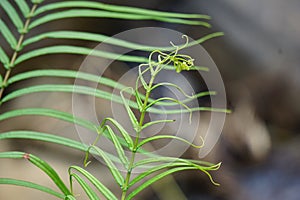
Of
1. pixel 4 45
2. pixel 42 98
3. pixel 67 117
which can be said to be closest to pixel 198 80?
pixel 42 98

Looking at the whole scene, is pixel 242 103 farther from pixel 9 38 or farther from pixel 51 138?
pixel 51 138

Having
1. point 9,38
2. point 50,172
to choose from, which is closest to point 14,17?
point 9,38

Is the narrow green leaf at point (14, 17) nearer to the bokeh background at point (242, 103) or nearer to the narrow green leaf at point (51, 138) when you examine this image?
the narrow green leaf at point (51, 138)

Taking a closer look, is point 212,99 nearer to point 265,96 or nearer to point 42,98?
point 265,96

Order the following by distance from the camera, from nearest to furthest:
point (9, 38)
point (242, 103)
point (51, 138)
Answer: point (51, 138), point (9, 38), point (242, 103)

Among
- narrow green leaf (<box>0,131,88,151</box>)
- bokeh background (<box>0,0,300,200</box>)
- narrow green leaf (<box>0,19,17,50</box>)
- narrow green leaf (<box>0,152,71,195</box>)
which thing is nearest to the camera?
narrow green leaf (<box>0,152,71,195</box>)

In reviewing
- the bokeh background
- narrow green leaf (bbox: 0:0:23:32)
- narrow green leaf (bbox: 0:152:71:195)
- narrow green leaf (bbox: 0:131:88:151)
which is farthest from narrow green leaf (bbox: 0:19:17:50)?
the bokeh background

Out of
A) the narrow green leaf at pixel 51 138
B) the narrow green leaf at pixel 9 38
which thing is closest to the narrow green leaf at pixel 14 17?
the narrow green leaf at pixel 9 38

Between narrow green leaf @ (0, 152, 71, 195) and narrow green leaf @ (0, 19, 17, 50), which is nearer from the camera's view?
narrow green leaf @ (0, 152, 71, 195)

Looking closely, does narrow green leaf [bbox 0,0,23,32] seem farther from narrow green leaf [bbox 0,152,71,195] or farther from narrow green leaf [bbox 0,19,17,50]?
narrow green leaf [bbox 0,152,71,195]
